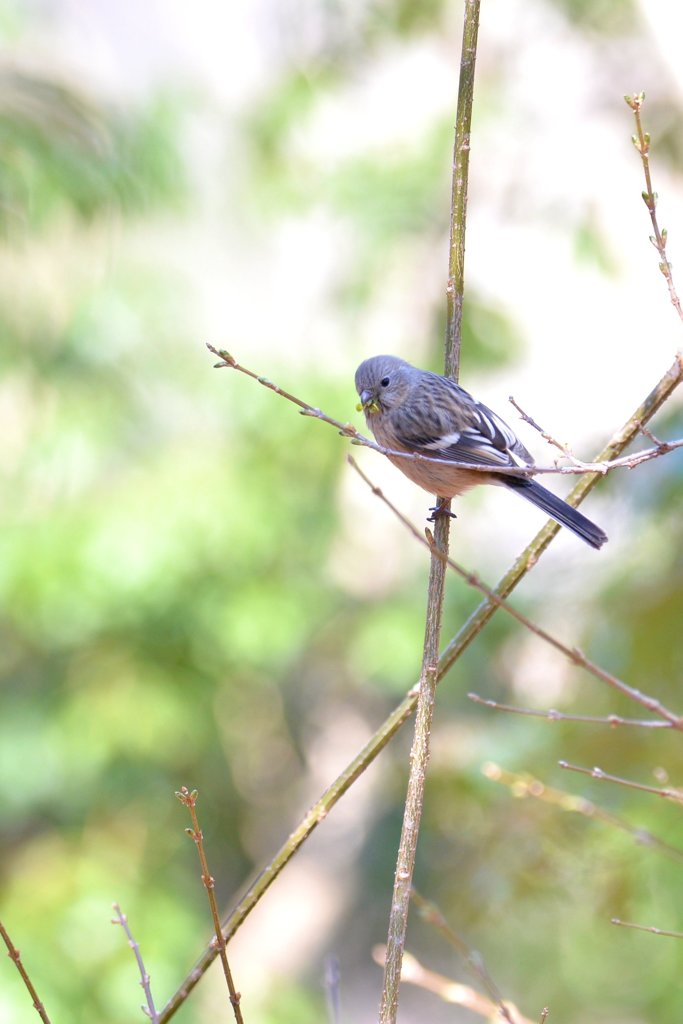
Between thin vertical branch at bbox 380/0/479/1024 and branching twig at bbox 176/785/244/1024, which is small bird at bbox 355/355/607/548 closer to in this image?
thin vertical branch at bbox 380/0/479/1024

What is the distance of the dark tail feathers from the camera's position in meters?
1.87

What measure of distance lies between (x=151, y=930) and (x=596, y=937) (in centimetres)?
237

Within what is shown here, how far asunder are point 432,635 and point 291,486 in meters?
4.68

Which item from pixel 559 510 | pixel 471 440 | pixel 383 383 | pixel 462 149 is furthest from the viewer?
pixel 383 383

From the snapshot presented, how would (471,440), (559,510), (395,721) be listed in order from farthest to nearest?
(471,440), (559,510), (395,721)

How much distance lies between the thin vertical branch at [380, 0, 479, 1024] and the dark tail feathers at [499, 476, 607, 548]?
0.23 meters

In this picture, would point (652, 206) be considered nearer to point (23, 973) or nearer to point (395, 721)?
point (395, 721)

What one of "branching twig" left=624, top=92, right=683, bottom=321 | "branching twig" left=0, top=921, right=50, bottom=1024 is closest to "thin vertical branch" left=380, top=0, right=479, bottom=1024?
"branching twig" left=624, top=92, right=683, bottom=321

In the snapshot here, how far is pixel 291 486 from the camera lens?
6070 millimetres

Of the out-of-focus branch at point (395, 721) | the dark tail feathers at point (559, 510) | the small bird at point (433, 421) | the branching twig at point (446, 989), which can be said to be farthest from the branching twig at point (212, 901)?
the small bird at point (433, 421)

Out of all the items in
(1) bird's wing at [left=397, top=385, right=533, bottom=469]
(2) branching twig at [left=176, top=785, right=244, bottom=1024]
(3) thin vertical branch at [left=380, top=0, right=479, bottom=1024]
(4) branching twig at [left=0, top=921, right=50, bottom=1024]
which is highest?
(1) bird's wing at [left=397, top=385, right=533, bottom=469]

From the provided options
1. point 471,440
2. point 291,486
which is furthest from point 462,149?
point 291,486

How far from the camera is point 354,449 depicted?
586cm

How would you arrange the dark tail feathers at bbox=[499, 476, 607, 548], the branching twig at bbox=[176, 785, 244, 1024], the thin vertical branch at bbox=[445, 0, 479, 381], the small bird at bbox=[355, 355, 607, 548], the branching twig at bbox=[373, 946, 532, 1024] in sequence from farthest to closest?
the small bird at bbox=[355, 355, 607, 548]
the dark tail feathers at bbox=[499, 476, 607, 548]
the branching twig at bbox=[373, 946, 532, 1024]
the thin vertical branch at bbox=[445, 0, 479, 381]
the branching twig at bbox=[176, 785, 244, 1024]
